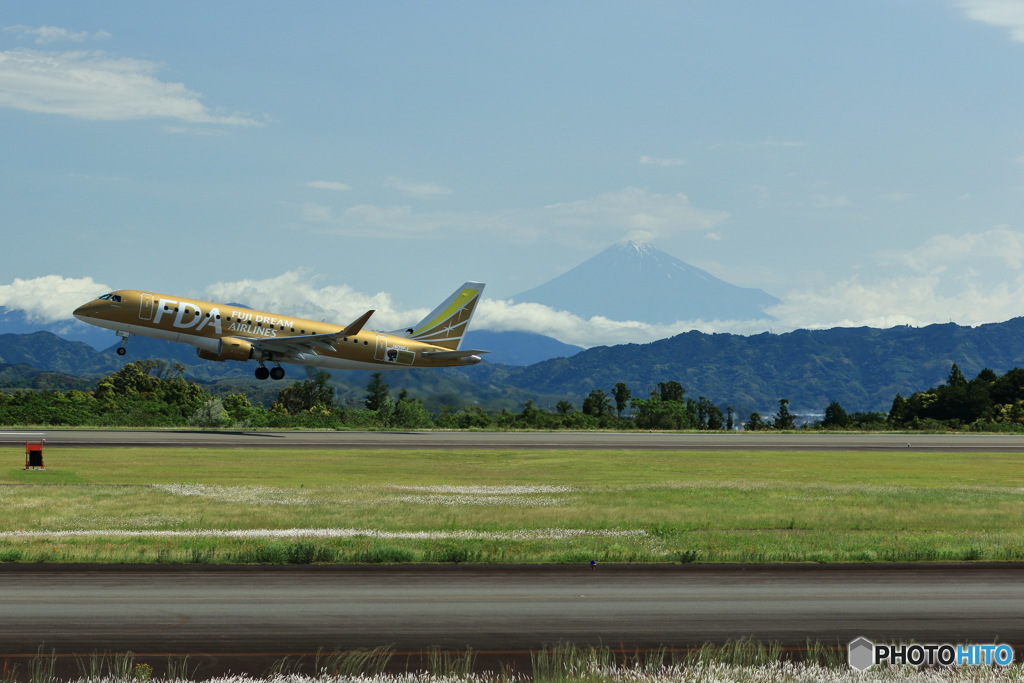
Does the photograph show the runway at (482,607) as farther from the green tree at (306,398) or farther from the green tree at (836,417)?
the green tree at (836,417)

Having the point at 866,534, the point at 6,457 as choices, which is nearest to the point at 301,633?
the point at 866,534

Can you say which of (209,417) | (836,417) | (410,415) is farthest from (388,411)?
(836,417)

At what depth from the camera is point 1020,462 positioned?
60.4 m

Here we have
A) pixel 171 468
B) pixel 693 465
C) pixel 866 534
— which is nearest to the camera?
pixel 866 534

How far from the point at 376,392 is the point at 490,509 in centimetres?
6170

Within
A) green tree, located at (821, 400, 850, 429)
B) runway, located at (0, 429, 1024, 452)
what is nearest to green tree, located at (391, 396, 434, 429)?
runway, located at (0, 429, 1024, 452)

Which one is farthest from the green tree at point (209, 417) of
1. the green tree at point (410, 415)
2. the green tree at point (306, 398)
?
the green tree at point (410, 415)

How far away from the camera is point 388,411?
9512cm

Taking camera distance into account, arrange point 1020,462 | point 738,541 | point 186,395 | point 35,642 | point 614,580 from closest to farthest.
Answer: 1. point 35,642
2. point 614,580
3. point 738,541
4. point 1020,462
5. point 186,395

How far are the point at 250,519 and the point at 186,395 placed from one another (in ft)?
301

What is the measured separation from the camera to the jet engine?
71.1m

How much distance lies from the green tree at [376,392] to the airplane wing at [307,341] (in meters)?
14.7

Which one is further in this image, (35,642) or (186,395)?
(186,395)

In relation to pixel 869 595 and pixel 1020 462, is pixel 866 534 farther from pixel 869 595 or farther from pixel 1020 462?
pixel 1020 462
